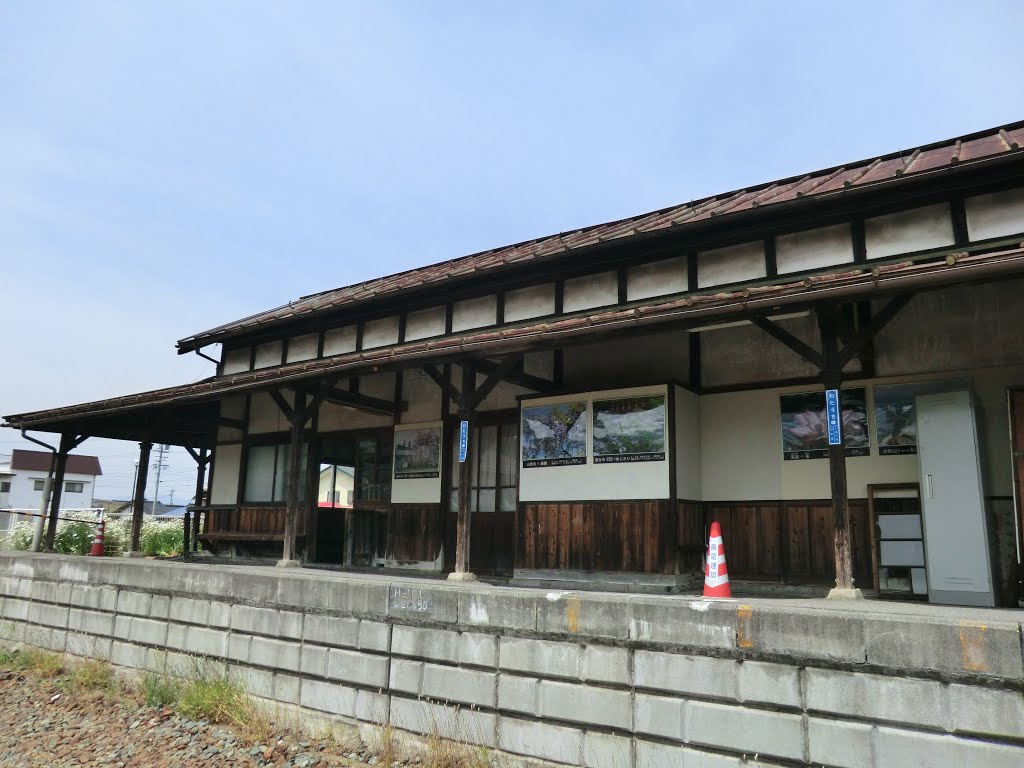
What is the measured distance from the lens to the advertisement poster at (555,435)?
8.81 m

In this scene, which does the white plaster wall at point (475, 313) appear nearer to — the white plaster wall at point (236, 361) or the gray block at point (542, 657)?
the white plaster wall at point (236, 361)

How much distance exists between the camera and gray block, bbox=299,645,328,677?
21.3 ft

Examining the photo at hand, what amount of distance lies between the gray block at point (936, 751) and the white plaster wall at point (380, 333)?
880 centimetres

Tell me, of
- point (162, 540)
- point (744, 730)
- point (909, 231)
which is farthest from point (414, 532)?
point (162, 540)

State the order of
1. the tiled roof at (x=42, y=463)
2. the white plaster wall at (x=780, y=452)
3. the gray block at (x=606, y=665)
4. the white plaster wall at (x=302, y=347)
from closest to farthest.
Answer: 1. the gray block at (x=606, y=665)
2. the white plaster wall at (x=780, y=452)
3. the white plaster wall at (x=302, y=347)
4. the tiled roof at (x=42, y=463)

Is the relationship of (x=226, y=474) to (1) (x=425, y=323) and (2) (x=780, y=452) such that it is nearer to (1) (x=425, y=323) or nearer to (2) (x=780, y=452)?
(1) (x=425, y=323)

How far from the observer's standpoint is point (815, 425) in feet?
26.5

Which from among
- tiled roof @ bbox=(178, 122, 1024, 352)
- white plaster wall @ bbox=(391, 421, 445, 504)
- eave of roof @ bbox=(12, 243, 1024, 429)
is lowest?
white plaster wall @ bbox=(391, 421, 445, 504)

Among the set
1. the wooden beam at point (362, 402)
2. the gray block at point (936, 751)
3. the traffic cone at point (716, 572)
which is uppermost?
the wooden beam at point (362, 402)

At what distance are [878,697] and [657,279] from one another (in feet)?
18.9

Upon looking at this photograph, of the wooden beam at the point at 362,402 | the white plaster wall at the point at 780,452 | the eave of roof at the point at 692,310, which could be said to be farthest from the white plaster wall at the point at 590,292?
the wooden beam at the point at 362,402

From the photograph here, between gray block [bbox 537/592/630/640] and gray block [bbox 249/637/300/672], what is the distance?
275cm

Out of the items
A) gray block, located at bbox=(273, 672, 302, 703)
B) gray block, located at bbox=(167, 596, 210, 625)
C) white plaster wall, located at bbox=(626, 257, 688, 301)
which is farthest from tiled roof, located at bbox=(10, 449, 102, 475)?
white plaster wall, located at bbox=(626, 257, 688, 301)

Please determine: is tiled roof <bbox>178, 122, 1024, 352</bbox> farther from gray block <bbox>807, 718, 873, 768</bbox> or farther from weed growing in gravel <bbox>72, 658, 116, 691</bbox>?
weed growing in gravel <bbox>72, 658, 116, 691</bbox>
